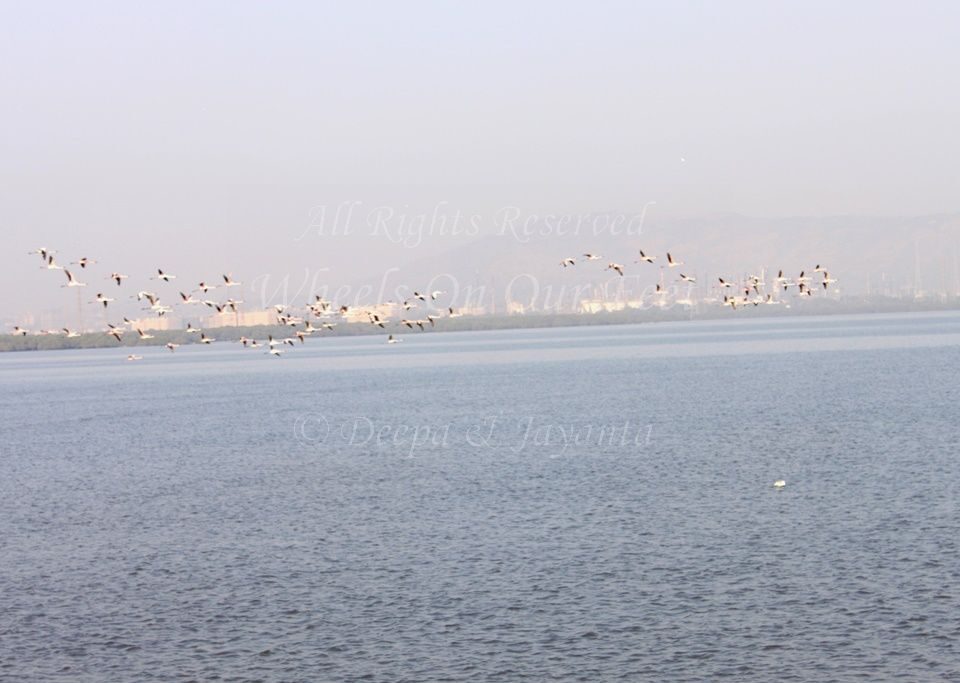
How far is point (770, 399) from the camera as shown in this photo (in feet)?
261

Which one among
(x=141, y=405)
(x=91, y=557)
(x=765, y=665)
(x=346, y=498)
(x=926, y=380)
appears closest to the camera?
(x=765, y=665)

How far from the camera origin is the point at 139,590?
2995cm

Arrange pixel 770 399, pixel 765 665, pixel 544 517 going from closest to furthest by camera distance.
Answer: pixel 765 665 → pixel 544 517 → pixel 770 399

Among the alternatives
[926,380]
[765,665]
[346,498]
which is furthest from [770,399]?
[765,665]

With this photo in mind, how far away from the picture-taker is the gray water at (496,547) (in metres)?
23.8

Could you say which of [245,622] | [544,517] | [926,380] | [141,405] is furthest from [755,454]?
[141,405]

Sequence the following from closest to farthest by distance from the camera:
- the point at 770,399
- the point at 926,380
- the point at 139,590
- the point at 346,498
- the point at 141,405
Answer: the point at 139,590 → the point at 346,498 → the point at 770,399 → the point at 926,380 → the point at 141,405

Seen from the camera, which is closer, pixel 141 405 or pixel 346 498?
pixel 346 498

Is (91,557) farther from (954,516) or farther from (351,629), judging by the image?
(954,516)

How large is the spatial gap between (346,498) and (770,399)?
42.3 metres

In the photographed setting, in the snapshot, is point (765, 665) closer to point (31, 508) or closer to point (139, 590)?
point (139, 590)

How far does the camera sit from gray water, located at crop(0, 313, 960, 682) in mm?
23766

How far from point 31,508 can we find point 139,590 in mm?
15917

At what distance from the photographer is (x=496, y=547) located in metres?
33.1
